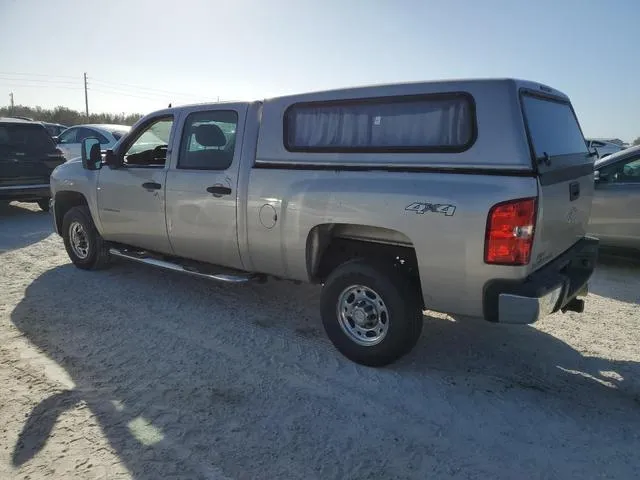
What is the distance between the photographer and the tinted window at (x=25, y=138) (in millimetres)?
9688

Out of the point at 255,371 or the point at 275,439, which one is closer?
the point at 275,439

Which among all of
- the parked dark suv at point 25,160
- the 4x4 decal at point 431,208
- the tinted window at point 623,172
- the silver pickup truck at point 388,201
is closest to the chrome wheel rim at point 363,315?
the silver pickup truck at point 388,201

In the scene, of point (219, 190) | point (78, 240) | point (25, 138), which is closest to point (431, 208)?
point (219, 190)

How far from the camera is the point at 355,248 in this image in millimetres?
4090

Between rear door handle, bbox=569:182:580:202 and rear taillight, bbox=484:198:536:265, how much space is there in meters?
0.79

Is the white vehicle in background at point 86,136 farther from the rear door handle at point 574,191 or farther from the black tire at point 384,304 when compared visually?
the rear door handle at point 574,191

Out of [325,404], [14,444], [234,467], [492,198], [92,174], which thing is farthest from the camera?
[92,174]

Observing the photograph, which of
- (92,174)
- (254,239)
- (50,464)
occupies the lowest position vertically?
(50,464)

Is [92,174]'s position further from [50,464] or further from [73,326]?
[50,464]

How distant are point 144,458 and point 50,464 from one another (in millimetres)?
486

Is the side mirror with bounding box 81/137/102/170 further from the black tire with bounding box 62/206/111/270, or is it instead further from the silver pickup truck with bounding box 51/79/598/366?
the silver pickup truck with bounding box 51/79/598/366

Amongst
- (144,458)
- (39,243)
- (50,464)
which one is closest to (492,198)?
(144,458)

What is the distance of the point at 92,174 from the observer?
5824 mm

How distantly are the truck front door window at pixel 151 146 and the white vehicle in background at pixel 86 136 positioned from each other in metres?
6.15
